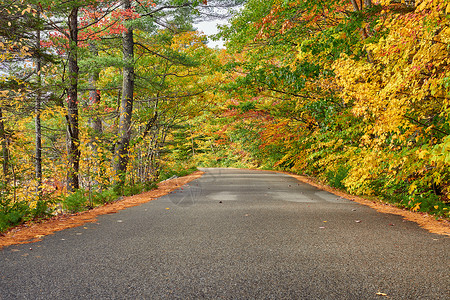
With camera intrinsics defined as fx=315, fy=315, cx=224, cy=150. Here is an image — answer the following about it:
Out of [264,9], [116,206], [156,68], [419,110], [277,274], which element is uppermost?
[264,9]

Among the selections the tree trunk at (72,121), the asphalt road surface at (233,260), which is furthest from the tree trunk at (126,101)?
the asphalt road surface at (233,260)

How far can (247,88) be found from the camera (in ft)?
36.2

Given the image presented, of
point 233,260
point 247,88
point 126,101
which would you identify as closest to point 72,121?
point 126,101

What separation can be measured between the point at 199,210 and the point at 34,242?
3.37 m

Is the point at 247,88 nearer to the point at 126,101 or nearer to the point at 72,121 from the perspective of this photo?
the point at 126,101

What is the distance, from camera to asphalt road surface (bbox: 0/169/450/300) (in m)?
2.72

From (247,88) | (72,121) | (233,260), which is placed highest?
(247,88)

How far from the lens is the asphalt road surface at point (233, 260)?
8.93 feet

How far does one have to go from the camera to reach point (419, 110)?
607 cm

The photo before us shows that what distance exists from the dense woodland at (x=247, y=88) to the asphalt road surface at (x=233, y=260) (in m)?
1.32

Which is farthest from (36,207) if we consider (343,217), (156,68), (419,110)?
(156,68)

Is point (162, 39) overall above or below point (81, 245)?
above

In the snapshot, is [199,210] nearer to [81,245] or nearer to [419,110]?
[81,245]

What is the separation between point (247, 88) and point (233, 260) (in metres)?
8.28
